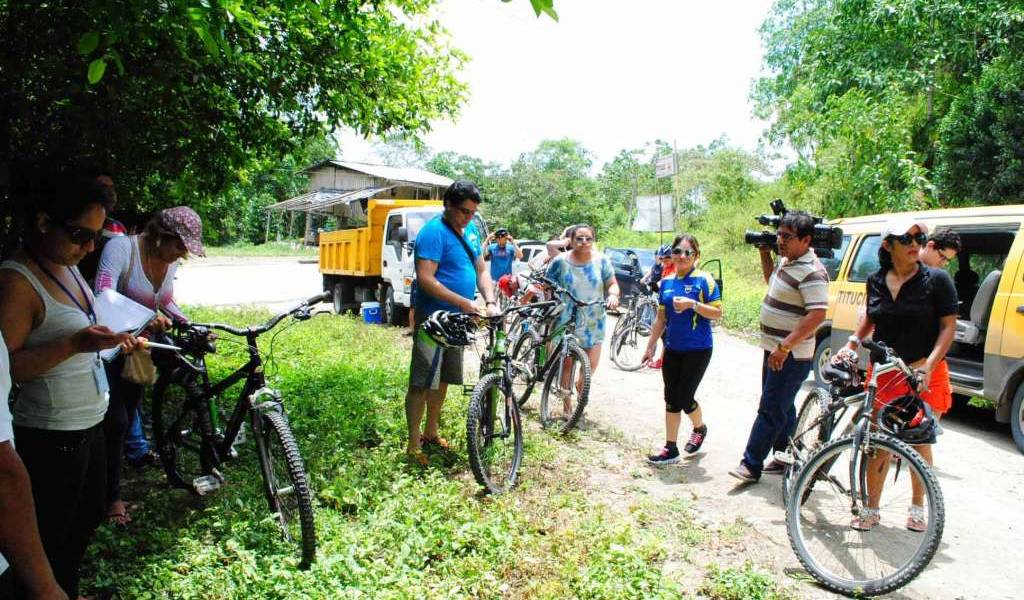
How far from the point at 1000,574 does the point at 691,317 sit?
2329 millimetres

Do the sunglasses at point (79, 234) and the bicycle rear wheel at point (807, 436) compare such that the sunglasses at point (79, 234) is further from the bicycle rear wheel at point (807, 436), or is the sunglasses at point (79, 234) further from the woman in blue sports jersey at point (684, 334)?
the woman in blue sports jersey at point (684, 334)

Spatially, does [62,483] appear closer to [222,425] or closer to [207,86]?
[222,425]

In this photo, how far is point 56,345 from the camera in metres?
2.25

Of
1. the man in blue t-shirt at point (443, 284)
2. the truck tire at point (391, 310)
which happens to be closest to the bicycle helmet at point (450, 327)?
the man in blue t-shirt at point (443, 284)

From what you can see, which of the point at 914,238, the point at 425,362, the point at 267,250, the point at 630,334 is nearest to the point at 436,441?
the point at 425,362

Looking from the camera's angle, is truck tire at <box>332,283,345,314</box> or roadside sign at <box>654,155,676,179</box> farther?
roadside sign at <box>654,155,676,179</box>

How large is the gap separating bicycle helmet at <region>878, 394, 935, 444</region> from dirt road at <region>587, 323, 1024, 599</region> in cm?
73

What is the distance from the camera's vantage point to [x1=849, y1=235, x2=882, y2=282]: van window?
24.3 ft

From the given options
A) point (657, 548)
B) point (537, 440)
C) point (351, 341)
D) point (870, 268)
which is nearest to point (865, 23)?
point (870, 268)

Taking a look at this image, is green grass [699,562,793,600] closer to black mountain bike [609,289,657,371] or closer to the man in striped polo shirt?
the man in striped polo shirt

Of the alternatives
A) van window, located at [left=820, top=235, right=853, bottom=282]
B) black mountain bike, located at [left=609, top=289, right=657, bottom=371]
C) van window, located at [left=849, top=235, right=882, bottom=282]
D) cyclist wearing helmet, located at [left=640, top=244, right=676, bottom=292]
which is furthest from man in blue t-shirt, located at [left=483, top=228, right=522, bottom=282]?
van window, located at [left=849, top=235, right=882, bottom=282]

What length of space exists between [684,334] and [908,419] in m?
1.66

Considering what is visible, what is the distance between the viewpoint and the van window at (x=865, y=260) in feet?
24.3

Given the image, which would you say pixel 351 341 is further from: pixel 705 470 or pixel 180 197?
pixel 705 470
